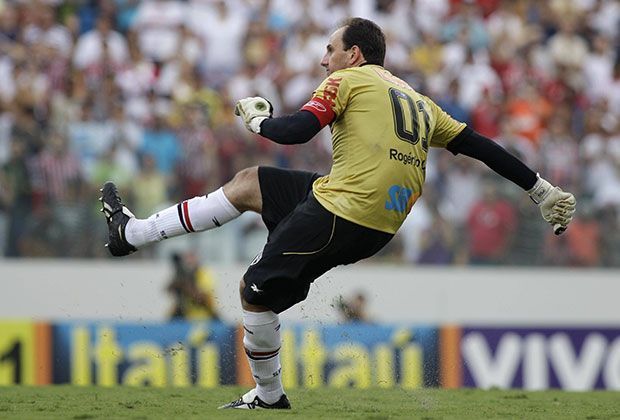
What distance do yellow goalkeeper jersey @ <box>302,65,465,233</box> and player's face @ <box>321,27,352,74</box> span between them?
0.14m

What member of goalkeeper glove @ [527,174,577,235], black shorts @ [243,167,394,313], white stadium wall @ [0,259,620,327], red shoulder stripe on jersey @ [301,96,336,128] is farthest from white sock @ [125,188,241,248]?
white stadium wall @ [0,259,620,327]

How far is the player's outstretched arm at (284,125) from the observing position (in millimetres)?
7551

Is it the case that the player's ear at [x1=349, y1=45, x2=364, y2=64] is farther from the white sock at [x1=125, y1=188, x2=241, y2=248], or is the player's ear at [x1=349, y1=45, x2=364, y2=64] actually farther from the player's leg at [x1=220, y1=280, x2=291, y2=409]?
the player's leg at [x1=220, y1=280, x2=291, y2=409]

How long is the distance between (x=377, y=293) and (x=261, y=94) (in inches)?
125

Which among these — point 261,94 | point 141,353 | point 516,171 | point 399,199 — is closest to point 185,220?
point 399,199

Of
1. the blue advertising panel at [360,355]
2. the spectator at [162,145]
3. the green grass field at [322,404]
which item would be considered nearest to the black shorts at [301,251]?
the green grass field at [322,404]

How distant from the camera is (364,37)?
8.14 metres

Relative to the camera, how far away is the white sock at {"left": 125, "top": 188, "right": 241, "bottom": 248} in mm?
8359

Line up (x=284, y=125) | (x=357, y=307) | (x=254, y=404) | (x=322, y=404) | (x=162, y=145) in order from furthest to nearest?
(x=162, y=145)
(x=357, y=307)
(x=322, y=404)
(x=254, y=404)
(x=284, y=125)

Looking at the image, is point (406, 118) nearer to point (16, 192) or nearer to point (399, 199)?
point (399, 199)

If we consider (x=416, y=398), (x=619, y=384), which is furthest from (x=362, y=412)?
(x=619, y=384)

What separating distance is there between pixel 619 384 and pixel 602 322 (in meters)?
1.67

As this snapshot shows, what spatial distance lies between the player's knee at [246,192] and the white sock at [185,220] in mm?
43

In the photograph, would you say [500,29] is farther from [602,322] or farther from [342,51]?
[342,51]
